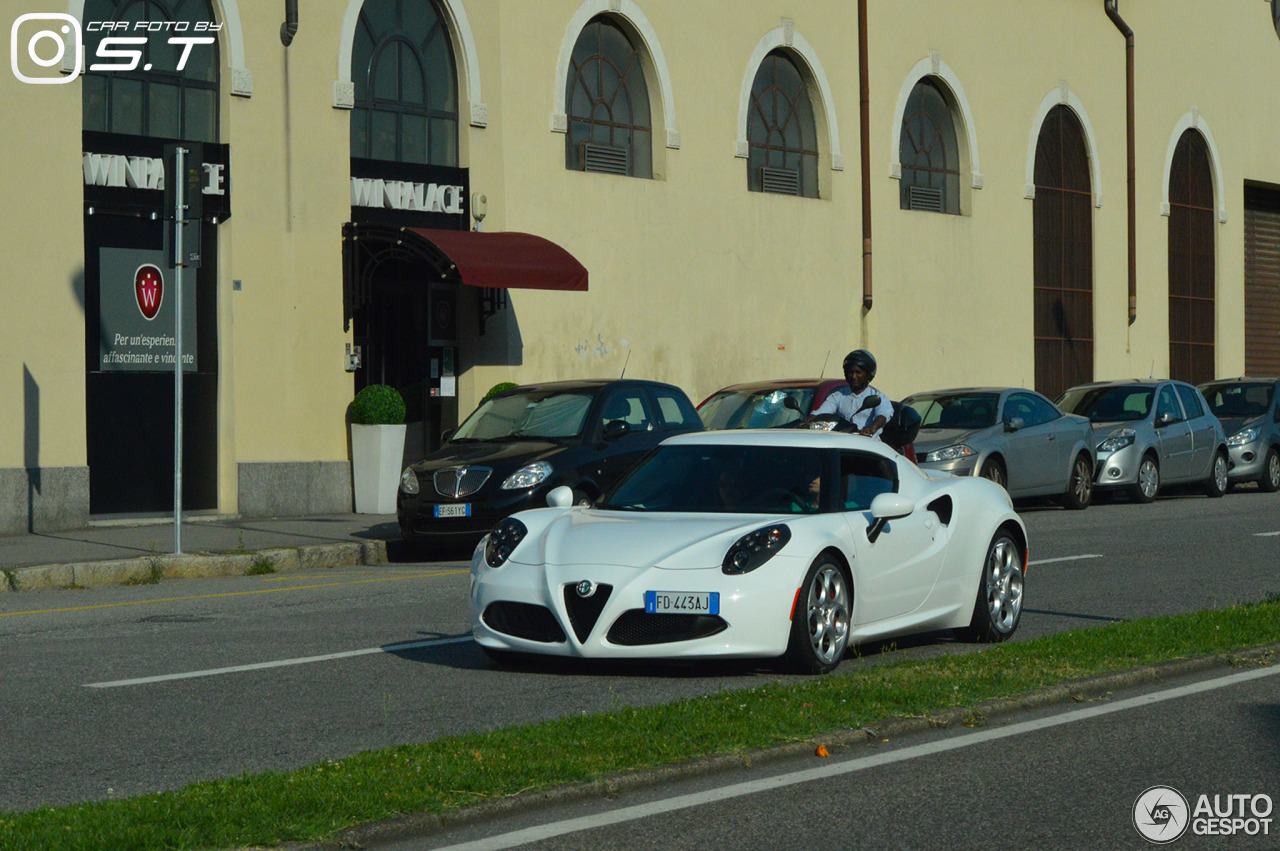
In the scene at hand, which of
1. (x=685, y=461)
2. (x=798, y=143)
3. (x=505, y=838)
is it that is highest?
(x=798, y=143)

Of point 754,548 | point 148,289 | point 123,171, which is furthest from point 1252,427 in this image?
point 754,548

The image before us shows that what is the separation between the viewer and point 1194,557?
14984mm

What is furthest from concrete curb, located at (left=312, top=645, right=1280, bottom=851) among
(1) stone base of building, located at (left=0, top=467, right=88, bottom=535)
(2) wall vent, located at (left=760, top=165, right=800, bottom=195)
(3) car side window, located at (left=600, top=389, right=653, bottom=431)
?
(2) wall vent, located at (left=760, top=165, right=800, bottom=195)

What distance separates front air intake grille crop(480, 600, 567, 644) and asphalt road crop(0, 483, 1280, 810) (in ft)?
0.76

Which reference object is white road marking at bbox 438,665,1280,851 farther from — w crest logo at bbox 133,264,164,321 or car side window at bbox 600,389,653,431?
w crest logo at bbox 133,264,164,321

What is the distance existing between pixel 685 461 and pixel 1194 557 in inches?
278

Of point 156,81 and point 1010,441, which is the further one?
point 1010,441

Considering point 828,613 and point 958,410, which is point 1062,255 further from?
point 828,613

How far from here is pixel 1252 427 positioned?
26453 millimetres

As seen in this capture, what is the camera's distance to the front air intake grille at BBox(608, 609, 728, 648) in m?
8.39

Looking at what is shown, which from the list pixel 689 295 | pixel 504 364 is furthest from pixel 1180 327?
pixel 504 364

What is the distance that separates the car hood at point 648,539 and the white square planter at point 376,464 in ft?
38.0

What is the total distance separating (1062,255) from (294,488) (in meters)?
18.5

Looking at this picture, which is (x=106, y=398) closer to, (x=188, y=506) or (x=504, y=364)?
(x=188, y=506)
